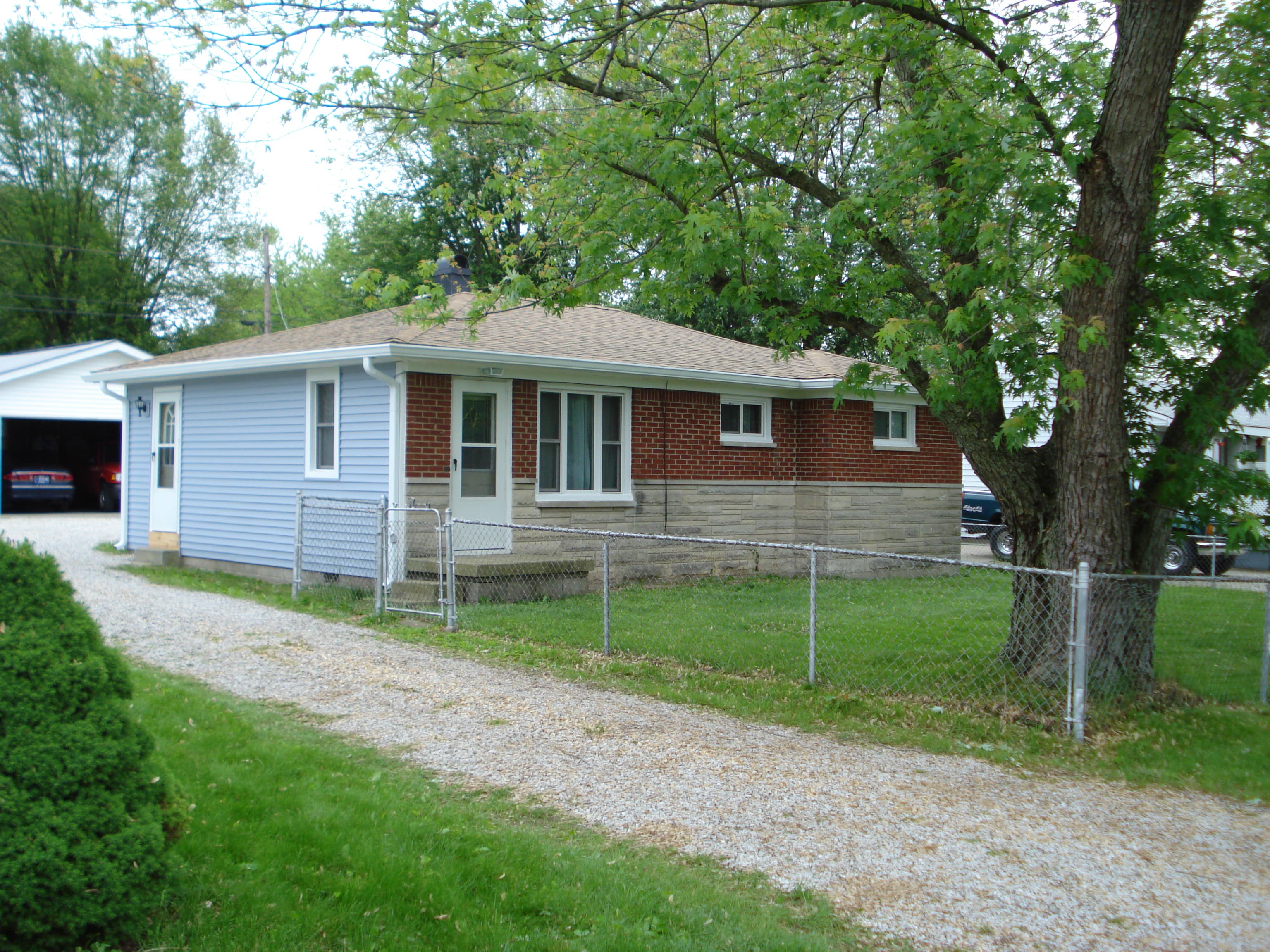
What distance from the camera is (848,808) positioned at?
5.57 metres

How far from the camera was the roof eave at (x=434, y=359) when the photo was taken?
12414 mm

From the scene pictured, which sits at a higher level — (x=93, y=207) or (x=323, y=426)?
(x=93, y=207)

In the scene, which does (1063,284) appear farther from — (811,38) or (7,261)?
(7,261)

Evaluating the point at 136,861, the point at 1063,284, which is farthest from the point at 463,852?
the point at 1063,284

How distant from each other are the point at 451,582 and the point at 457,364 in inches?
134

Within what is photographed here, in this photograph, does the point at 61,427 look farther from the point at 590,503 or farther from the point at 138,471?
the point at 590,503

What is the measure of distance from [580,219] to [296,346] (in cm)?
652

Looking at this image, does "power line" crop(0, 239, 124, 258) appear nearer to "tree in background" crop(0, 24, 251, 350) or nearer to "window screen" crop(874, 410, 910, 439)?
"tree in background" crop(0, 24, 251, 350)

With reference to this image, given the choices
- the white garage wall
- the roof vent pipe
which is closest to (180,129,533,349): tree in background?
the roof vent pipe

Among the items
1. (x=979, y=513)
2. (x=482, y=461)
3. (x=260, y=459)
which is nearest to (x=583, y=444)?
(x=482, y=461)

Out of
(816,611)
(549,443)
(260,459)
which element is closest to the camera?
(816,611)

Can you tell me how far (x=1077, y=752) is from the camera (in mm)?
6707

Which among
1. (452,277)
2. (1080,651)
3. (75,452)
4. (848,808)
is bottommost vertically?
(848,808)

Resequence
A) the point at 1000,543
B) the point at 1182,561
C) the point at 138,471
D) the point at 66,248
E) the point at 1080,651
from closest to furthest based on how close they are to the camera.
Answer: the point at 1080,651 → the point at 138,471 → the point at 1182,561 → the point at 1000,543 → the point at 66,248
